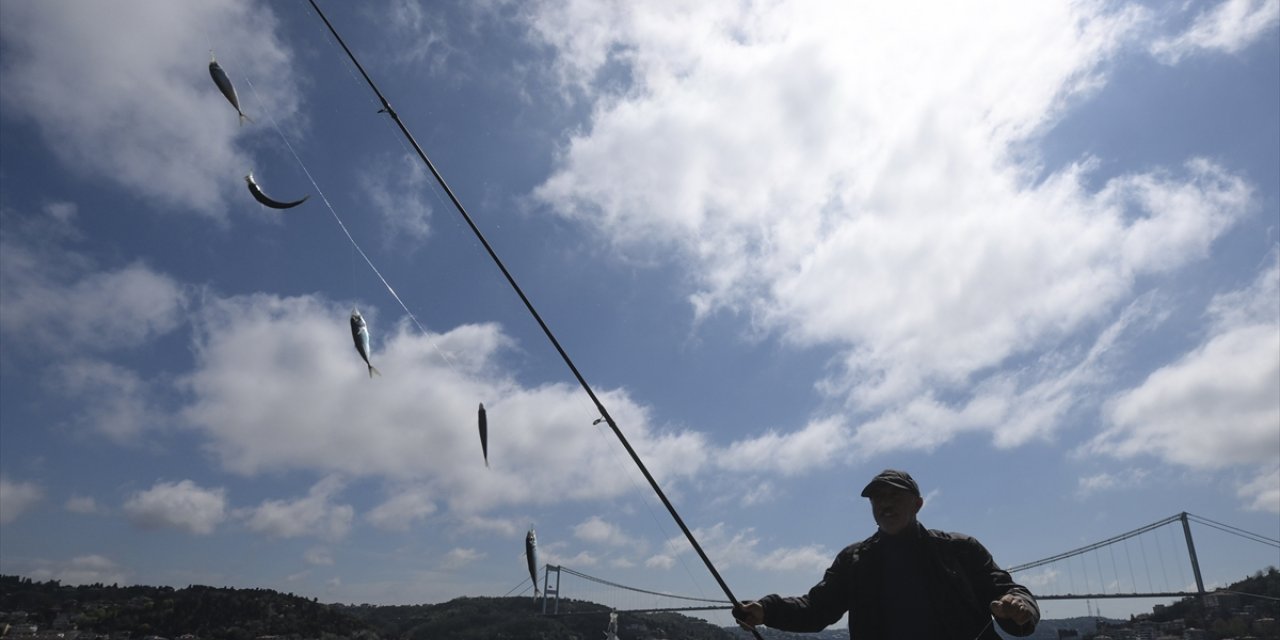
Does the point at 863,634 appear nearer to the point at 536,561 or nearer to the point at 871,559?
the point at 871,559

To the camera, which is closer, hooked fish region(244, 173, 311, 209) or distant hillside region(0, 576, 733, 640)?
hooked fish region(244, 173, 311, 209)

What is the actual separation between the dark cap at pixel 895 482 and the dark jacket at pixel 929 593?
0.21 m

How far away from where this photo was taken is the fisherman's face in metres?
3.71

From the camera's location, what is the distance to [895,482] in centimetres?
369

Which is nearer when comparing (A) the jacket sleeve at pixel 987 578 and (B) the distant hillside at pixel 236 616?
(A) the jacket sleeve at pixel 987 578

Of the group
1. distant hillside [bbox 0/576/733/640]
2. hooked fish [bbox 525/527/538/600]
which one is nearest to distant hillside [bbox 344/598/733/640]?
distant hillside [bbox 0/576/733/640]

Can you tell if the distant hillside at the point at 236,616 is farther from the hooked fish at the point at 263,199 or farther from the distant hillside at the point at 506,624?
the hooked fish at the point at 263,199

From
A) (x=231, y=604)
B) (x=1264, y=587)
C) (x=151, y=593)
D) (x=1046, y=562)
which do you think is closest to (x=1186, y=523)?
(x=1046, y=562)

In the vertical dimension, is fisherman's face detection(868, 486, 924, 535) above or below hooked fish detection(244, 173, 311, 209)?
below

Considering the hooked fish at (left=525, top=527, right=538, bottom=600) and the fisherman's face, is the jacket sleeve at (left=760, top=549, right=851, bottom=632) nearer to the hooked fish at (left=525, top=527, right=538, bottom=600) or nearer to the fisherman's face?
the fisherman's face

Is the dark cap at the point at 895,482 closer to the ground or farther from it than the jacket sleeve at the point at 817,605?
farther from it

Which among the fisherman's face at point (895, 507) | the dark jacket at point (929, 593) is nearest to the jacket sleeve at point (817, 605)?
the dark jacket at point (929, 593)

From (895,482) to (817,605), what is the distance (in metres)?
0.83

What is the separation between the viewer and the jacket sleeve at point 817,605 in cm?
391
